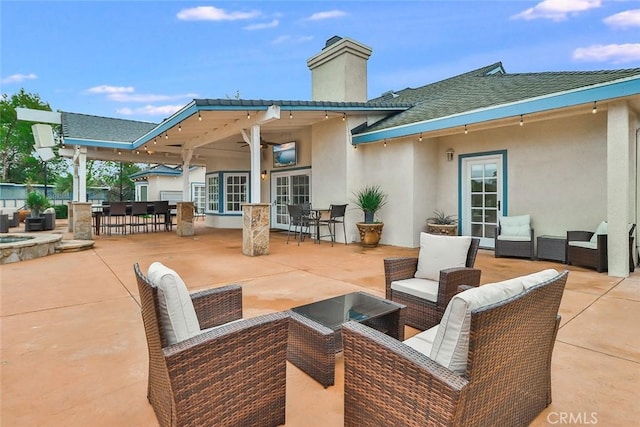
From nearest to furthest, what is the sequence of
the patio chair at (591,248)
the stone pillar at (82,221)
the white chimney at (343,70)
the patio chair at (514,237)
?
the patio chair at (591,248) < the patio chair at (514,237) < the stone pillar at (82,221) < the white chimney at (343,70)

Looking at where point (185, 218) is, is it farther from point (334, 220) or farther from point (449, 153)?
point (449, 153)

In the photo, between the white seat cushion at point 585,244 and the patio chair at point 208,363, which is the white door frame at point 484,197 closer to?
the white seat cushion at point 585,244

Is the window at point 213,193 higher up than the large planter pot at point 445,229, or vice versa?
the window at point 213,193

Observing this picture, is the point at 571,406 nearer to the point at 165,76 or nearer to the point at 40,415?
the point at 40,415

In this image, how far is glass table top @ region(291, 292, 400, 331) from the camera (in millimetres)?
2383

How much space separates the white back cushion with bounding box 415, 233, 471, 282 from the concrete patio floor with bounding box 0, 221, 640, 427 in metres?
0.59

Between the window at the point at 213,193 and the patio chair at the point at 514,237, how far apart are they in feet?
31.7

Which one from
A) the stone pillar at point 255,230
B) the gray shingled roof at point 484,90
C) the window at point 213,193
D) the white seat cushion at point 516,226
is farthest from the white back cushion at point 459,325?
the window at point 213,193

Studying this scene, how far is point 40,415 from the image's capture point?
1777 mm

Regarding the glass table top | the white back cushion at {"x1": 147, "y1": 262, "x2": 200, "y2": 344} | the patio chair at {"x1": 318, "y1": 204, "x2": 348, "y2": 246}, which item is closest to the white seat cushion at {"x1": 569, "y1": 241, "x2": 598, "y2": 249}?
the patio chair at {"x1": 318, "y1": 204, "x2": 348, "y2": 246}

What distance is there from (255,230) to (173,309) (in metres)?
5.32

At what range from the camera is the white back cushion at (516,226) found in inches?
253

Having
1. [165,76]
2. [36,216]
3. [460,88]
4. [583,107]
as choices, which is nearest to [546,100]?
[583,107]

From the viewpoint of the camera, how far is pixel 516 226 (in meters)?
6.55
